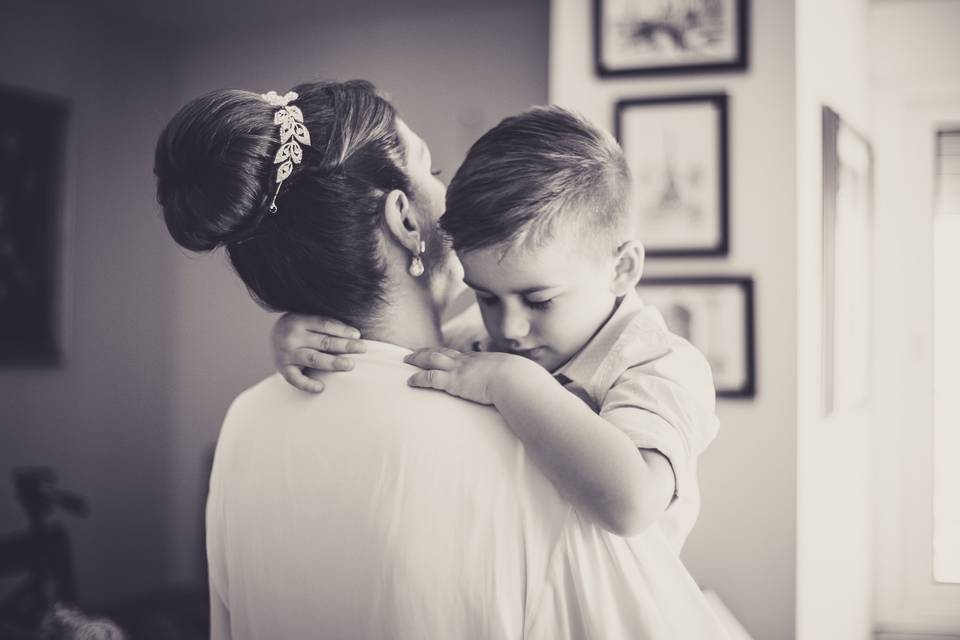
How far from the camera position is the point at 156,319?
377 cm

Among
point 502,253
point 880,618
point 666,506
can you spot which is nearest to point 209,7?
point 502,253

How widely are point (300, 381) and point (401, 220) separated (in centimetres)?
22

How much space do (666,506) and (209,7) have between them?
3476mm

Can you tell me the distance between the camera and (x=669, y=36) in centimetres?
213

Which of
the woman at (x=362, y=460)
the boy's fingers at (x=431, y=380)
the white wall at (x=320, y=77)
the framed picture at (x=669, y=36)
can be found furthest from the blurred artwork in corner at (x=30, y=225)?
the boy's fingers at (x=431, y=380)

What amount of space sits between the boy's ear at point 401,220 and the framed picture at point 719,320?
143 centimetres

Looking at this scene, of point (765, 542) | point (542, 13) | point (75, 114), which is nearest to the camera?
point (765, 542)

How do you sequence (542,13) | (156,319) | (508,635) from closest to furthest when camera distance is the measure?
(508,635) → (542,13) → (156,319)

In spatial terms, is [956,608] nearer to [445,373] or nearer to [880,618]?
[880,618]

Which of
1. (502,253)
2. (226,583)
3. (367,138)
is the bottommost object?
(226,583)

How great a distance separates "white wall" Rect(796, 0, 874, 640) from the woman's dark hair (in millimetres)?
1609

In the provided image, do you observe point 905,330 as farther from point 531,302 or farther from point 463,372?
point 463,372

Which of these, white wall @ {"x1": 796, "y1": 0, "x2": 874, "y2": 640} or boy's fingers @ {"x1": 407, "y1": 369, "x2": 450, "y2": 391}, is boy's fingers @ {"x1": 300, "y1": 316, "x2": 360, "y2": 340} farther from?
white wall @ {"x1": 796, "y1": 0, "x2": 874, "y2": 640}

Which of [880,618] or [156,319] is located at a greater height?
[156,319]
